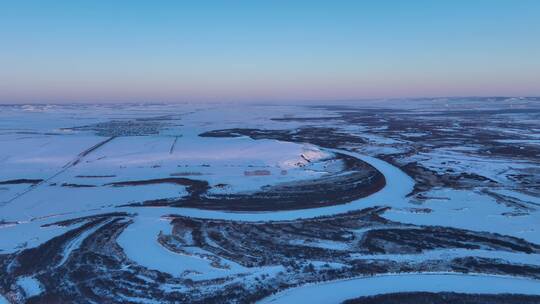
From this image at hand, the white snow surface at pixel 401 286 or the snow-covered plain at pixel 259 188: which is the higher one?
the snow-covered plain at pixel 259 188

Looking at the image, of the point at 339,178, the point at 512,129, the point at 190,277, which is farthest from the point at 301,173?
the point at 512,129

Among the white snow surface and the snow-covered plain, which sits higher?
the snow-covered plain

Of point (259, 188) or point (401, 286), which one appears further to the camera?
point (259, 188)

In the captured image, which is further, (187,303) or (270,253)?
(270,253)

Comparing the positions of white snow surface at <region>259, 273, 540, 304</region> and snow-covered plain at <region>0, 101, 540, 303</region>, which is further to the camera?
snow-covered plain at <region>0, 101, 540, 303</region>

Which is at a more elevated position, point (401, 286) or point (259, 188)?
point (259, 188)

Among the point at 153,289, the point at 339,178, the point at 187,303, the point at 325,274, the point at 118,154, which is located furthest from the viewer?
the point at 118,154

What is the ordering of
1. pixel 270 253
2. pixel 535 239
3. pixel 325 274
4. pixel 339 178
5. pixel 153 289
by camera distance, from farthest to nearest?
pixel 339 178 → pixel 535 239 → pixel 270 253 → pixel 325 274 → pixel 153 289

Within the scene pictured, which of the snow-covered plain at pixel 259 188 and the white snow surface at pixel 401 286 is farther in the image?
the snow-covered plain at pixel 259 188

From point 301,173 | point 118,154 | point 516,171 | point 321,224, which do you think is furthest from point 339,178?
point 118,154

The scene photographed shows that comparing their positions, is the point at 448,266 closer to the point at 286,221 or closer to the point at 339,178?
the point at 286,221
